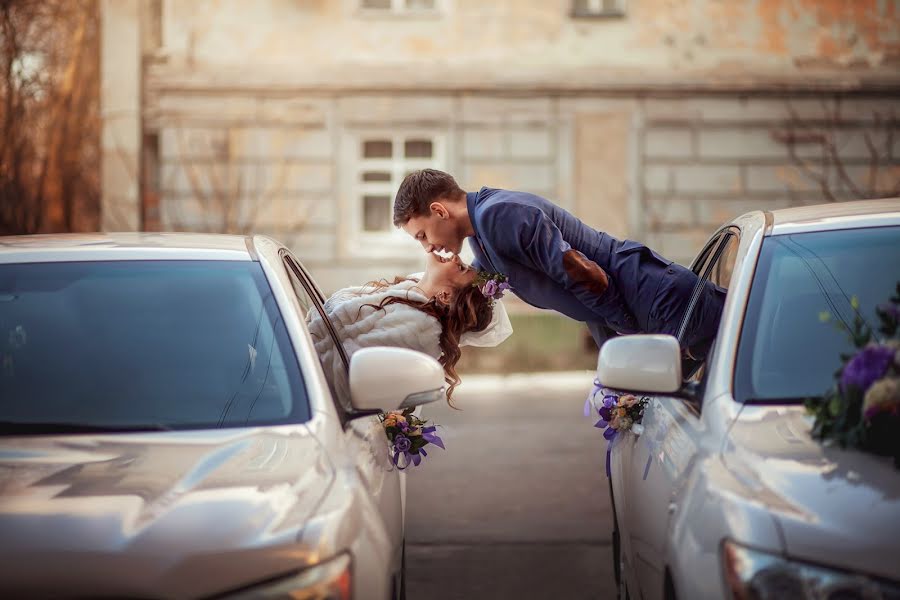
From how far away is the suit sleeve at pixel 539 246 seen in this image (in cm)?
576

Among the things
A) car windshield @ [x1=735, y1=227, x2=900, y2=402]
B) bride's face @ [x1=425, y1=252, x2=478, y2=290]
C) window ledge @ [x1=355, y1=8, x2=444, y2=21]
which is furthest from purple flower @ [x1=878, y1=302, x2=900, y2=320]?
window ledge @ [x1=355, y1=8, x2=444, y2=21]

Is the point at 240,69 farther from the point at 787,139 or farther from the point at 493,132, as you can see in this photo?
the point at 787,139

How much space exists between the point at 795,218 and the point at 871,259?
1.30 ft

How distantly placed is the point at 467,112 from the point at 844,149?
6.22m

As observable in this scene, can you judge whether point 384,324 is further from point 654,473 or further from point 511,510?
point 511,510

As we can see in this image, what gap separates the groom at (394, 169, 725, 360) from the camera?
5719 mm

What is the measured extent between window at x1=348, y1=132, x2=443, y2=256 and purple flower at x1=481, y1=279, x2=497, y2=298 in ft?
53.1

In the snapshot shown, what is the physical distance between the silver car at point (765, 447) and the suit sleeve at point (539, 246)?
68 cm

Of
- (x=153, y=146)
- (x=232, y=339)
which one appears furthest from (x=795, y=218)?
(x=153, y=146)

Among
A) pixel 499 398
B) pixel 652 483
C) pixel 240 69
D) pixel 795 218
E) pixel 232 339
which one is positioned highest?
pixel 240 69

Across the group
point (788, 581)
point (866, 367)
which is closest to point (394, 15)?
point (866, 367)

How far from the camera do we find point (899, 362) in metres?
3.58

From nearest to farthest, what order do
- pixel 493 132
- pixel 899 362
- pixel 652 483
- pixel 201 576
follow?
1. pixel 201 576
2. pixel 899 362
3. pixel 652 483
4. pixel 493 132

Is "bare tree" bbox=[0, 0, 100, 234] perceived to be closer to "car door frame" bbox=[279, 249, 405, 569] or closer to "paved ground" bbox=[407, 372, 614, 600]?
"paved ground" bbox=[407, 372, 614, 600]
